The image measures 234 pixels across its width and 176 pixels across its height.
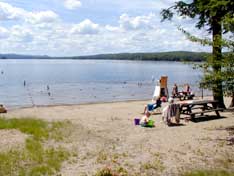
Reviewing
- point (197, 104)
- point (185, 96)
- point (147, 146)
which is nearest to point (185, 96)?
point (185, 96)

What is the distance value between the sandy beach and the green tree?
1.55m

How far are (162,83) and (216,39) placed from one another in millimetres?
13315

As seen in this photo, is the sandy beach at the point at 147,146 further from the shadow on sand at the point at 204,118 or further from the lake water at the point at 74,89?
the lake water at the point at 74,89

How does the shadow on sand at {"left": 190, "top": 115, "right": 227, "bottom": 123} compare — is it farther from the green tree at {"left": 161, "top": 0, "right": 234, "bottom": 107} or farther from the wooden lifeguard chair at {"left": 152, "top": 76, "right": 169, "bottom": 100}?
the wooden lifeguard chair at {"left": 152, "top": 76, "right": 169, "bottom": 100}

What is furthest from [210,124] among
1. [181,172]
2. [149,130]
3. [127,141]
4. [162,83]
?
[162,83]

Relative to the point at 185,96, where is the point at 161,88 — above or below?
above

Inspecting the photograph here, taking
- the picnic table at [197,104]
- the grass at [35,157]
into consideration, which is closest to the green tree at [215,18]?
the picnic table at [197,104]

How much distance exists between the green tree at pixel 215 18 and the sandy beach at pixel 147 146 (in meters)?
1.55

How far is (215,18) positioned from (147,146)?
320 inches

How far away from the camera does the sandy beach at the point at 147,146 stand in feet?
29.7

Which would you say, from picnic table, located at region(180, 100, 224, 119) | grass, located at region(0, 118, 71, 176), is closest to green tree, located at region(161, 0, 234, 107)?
picnic table, located at region(180, 100, 224, 119)

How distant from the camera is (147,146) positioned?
1132cm

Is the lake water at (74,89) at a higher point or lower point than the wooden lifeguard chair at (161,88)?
lower

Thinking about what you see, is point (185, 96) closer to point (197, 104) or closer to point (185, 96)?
point (185, 96)
